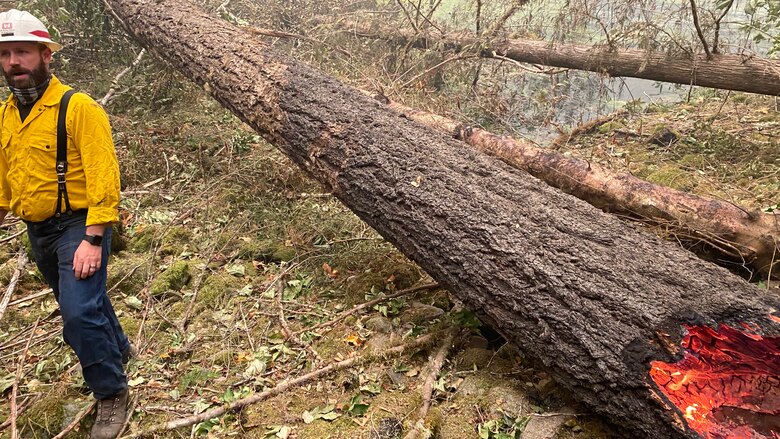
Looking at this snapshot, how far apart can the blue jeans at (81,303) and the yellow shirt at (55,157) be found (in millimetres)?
96

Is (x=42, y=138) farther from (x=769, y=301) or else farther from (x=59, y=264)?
(x=769, y=301)

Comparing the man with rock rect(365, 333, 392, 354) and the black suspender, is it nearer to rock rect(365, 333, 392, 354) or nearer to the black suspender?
the black suspender

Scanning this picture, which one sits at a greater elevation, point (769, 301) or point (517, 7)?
point (517, 7)

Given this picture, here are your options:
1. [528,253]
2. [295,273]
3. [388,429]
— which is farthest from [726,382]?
[295,273]

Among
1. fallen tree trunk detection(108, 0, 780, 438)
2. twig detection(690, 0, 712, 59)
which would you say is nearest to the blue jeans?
fallen tree trunk detection(108, 0, 780, 438)

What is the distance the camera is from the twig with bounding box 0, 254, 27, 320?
3.10 meters

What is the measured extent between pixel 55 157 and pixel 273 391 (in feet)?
5.03

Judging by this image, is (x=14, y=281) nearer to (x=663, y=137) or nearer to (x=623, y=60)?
(x=663, y=137)

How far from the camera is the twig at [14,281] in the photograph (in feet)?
10.2

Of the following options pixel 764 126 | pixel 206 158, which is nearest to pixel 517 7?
pixel 764 126

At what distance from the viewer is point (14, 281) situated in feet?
11.0

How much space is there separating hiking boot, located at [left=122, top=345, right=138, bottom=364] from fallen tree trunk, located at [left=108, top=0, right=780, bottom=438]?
5.18 ft

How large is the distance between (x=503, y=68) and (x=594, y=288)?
5692 millimetres

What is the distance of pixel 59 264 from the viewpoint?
90.2 inches
